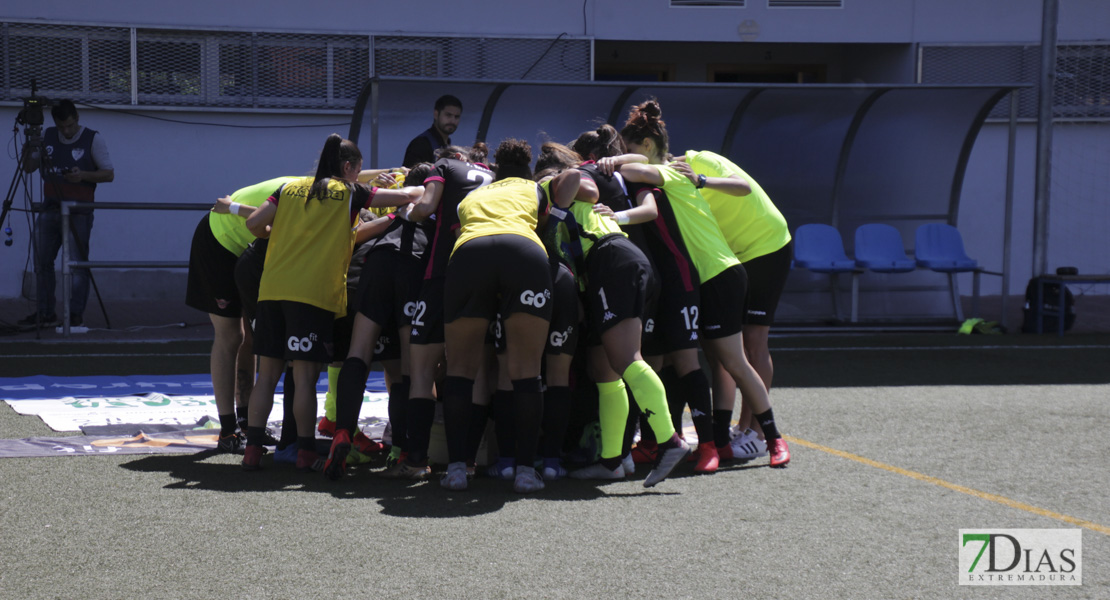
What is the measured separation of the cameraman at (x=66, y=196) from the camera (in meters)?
9.98

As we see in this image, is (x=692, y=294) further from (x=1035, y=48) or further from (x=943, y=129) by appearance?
(x=1035, y=48)

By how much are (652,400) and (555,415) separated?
48 cm

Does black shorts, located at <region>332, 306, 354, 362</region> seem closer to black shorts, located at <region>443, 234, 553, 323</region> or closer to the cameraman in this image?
black shorts, located at <region>443, 234, 553, 323</region>

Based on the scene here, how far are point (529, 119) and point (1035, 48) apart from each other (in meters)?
7.89

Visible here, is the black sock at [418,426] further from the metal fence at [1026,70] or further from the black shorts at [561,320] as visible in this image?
the metal fence at [1026,70]

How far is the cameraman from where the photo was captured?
9977 millimetres

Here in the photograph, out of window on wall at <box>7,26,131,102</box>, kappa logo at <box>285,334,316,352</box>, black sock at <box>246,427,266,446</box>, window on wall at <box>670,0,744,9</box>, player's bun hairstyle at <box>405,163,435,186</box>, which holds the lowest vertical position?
black sock at <box>246,427,266,446</box>

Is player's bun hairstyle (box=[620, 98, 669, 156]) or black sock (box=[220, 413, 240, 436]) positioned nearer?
player's bun hairstyle (box=[620, 98, 669, 156])

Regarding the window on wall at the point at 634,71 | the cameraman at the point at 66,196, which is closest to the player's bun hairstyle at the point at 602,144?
the cameraman at the point at 66,196

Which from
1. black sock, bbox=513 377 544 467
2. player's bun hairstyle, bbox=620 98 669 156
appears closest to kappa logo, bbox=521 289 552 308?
black sock, bbox=513 377 544 467

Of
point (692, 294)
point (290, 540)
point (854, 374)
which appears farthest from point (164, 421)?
point (854, 374)

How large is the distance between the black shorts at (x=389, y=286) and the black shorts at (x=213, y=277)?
85 centimetres

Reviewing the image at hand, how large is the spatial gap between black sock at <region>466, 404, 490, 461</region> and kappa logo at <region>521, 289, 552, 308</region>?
726mm

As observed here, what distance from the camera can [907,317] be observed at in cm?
1140
